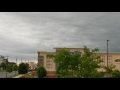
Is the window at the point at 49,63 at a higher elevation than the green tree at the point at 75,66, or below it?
below

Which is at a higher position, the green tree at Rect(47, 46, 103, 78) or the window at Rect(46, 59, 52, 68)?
the green tree at Rect(47, 46, 103, 78)

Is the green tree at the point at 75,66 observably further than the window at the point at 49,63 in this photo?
No

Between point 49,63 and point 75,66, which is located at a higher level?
point 75,66

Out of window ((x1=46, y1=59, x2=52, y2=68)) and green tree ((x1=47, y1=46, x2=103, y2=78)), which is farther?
window ((x1=46, y1=59, x2=52, y2=68))

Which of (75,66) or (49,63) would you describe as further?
(49,63)
